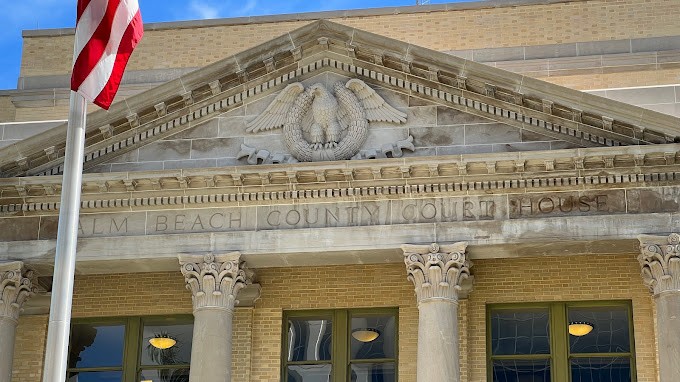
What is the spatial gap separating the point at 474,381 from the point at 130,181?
7.50 metres

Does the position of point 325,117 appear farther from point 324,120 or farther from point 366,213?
point 366,213

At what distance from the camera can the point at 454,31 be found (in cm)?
3622

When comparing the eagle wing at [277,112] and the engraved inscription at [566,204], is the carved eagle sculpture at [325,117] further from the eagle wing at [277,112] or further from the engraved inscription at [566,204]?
the engraved inscription at [566,204]

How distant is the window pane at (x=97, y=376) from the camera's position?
28156mm

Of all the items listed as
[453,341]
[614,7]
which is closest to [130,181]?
[453,341]

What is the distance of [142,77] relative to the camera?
3712 cm

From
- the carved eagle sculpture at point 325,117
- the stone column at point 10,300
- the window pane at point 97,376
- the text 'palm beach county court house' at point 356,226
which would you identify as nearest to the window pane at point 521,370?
the text 'palm beach county court house' at point 356,226

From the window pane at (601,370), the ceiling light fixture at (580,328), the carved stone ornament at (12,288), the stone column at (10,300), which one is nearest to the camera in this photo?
the stone column at (10,300)

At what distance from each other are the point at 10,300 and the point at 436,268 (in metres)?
8.05

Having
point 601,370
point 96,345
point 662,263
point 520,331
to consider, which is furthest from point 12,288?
point 662,263

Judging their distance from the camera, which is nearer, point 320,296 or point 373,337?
point 373,337

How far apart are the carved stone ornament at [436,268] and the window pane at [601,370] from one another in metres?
3.16

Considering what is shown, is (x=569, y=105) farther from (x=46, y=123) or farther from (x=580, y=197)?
(x=46, y=123)

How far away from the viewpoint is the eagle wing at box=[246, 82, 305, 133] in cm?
2652
